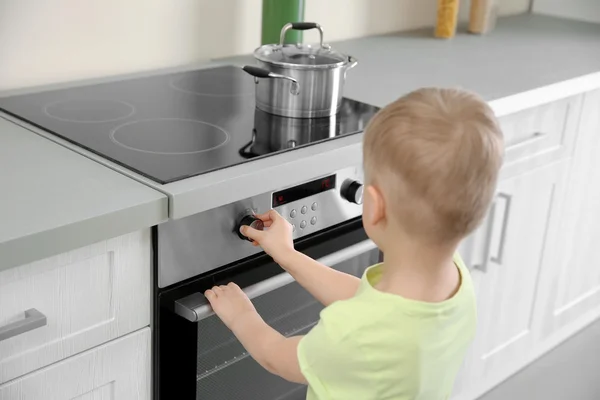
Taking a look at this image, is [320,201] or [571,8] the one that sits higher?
[571,8]

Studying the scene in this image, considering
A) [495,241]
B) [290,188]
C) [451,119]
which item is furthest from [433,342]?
[495,241]

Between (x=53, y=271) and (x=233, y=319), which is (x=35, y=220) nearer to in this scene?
(x=53, y=271)

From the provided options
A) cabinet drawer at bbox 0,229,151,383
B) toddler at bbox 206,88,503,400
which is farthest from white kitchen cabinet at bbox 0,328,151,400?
toddler at bbox 206,88,503,400

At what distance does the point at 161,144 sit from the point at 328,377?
1.73 ft

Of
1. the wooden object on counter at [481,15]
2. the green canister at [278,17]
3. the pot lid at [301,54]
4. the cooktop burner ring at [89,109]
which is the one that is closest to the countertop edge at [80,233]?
the cooktop burner ring at [89,109]

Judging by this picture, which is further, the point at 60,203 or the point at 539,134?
the point at 539,134

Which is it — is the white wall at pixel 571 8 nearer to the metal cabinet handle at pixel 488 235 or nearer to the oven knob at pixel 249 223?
the metal cabinet handle at pixel 488 235

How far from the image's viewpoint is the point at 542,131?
205 centimetres

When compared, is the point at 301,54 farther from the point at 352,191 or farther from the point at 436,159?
the point at 436,159

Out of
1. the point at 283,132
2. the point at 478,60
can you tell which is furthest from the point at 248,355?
the point at 478,60

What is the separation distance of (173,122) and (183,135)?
8 centimetres

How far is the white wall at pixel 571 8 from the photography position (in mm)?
2795

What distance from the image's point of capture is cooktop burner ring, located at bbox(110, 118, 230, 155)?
4.59 feet

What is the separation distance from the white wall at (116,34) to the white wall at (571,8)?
3.23 ft
